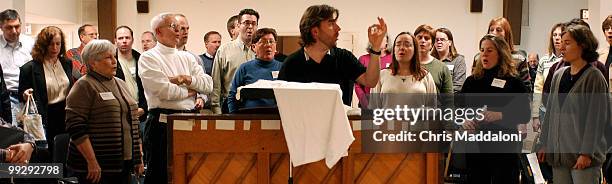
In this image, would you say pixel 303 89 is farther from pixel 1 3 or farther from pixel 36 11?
pixel 36 11

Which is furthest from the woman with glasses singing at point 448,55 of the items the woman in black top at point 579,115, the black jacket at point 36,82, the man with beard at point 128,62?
the black jacket at point 36,82

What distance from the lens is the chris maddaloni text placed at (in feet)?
9.47

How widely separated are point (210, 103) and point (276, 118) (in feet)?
5.54

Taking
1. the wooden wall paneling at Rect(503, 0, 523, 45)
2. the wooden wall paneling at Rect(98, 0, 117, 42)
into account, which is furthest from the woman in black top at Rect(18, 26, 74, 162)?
the wooden wall paneling at Rect(503, 0, 523, 45)

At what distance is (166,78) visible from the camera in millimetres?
3771

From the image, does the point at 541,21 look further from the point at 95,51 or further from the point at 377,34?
the point at 95,51

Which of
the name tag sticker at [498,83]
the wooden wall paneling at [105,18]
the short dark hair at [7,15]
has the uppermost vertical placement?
the wooden wall paneling at [105,18]

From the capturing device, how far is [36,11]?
766 cm

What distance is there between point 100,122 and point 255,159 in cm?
90

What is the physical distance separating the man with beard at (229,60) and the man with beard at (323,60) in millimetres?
1312

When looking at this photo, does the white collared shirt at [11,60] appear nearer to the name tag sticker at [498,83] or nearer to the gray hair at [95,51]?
the gray hair at [95,51]

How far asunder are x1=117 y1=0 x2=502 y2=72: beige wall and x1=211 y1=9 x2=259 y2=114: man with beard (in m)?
4.27

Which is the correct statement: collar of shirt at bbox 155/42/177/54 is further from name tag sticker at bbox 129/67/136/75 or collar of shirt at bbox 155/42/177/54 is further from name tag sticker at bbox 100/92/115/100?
name tag sticker at bbox 129/67/136/75

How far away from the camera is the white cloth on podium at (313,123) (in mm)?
2719
